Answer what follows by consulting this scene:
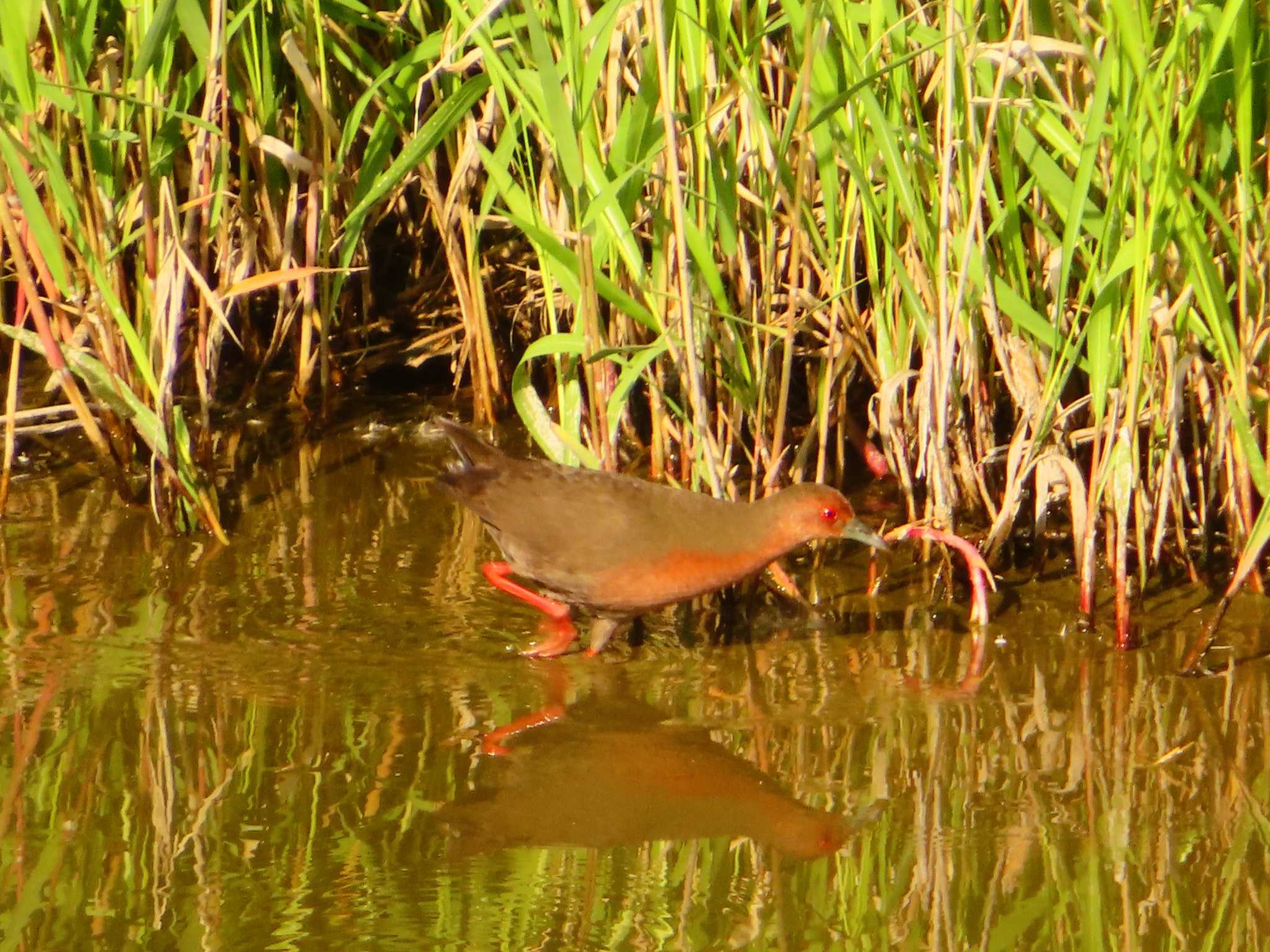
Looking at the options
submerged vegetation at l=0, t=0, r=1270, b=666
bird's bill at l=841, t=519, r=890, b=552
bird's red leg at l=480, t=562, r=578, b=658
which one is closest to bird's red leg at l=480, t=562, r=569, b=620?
bird's red leg at l=480, t=562, r=578, b=658

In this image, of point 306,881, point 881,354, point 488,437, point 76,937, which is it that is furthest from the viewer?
point 488,437

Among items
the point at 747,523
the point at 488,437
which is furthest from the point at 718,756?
the point at 488,437

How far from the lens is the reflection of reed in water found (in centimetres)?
348

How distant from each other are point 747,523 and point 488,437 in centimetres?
172

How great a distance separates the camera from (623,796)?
3.69 m

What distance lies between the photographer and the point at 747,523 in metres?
4.27

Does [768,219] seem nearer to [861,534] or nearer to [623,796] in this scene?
[861,534]

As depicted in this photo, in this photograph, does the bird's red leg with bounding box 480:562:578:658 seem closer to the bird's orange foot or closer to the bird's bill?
the bird's orange foot

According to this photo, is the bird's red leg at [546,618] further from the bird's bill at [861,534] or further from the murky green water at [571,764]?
the bird's bill at [861,534]

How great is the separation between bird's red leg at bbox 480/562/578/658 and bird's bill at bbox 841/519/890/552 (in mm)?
767

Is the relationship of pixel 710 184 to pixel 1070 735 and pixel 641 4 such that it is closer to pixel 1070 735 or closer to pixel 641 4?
pixel 641 4

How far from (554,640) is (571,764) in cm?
64

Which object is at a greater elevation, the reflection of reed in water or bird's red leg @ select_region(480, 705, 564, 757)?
bird's red leg @ select_region(480, 705, 564, 757)

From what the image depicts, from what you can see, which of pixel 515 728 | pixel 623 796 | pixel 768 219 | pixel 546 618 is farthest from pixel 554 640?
pixel 768 219
